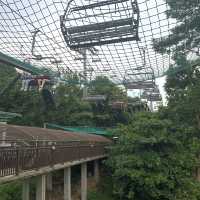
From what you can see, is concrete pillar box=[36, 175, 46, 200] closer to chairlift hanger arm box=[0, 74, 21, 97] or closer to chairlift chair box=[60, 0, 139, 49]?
chairlift chair box=[60, 0, 139, 49]

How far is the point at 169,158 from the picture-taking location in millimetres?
17188

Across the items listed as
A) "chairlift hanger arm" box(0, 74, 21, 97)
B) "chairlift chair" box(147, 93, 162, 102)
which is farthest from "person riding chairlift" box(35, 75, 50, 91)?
"chairlift chair" box(147, 93, 162, 102)

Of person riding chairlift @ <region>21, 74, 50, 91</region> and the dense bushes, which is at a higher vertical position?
person riding chairlift @ <region>21, 74, 50, 91</region>

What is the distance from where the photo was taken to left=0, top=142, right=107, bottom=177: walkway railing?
24.5 feet

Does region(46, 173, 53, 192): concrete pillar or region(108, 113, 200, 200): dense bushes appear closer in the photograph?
region(108, 113, 200, 200): dense bushes

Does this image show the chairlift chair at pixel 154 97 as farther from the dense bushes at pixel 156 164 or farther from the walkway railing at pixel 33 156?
the walkway railing at pixel 33 156

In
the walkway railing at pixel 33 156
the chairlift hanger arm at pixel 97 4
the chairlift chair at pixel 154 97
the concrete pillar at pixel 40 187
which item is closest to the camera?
the walkway railing at pixel 33 156

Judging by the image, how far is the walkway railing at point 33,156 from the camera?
7.48 meters

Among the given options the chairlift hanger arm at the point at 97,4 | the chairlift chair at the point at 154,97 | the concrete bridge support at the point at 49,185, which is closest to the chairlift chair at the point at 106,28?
the chairlift hanger arm at the point at 97,4

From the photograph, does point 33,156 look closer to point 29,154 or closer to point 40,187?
point 29,154

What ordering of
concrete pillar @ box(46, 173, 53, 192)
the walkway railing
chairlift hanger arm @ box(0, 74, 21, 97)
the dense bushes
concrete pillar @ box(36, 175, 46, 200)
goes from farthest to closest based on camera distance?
chairlift hanger arm @ box(0, 74, 21, 97), concrete pillar @ box(46, 173, 53, 192), the dense bushes, concrete pillar @ box(36, 175, 46, 200), the walkway railing

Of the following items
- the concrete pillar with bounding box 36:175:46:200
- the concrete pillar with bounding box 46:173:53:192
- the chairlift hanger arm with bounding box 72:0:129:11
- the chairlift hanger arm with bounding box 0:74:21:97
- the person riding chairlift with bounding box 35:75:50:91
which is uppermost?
the chairlift hanger arm with bounding box 72:0:129:11

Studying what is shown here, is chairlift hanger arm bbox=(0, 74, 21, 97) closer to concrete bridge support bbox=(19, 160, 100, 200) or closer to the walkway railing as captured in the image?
concrete bridge support bbox=(19, 160, 100, 200)

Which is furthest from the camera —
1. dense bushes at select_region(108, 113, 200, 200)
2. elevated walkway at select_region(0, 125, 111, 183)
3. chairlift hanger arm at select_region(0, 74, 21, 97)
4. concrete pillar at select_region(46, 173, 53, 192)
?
chairlift hanger arm at select_region(0, 74, 21, 97)
